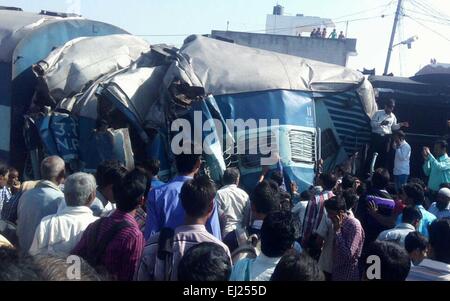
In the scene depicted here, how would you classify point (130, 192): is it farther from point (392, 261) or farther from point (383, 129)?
point (383, 129)

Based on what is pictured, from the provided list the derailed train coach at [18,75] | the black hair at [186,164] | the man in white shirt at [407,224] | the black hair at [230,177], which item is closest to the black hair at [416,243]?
the man in white shirt at [407,224]

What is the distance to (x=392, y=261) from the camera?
3.08 m

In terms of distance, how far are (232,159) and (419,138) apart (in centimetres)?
357

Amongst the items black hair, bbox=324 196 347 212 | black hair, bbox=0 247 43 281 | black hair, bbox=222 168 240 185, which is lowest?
black hair, bbox=222 168 240 185

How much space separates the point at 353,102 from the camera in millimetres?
8023

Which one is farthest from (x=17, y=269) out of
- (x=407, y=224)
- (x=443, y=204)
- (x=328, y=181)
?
(x=443, y=204)

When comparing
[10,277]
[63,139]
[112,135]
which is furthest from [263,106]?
[10,277]

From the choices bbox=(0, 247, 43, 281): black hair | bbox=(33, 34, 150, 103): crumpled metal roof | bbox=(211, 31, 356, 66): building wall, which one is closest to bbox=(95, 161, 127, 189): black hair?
bbox=(0, 247, 43, 281): black hair

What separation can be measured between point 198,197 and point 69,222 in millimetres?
894

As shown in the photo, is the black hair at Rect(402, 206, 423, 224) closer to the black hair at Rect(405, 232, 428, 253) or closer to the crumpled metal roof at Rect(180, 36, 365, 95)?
the black hair at Rect(405, 232, 428, 253)

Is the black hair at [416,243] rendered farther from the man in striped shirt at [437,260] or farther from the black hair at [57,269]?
the black hair at [57,269]

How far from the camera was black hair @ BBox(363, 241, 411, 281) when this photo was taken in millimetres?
3066

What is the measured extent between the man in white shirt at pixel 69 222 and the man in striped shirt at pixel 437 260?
200cm

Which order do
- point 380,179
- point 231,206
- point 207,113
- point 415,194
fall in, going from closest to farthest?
point 231,206 < point 415,194 < point 380,179 < point 207,113
